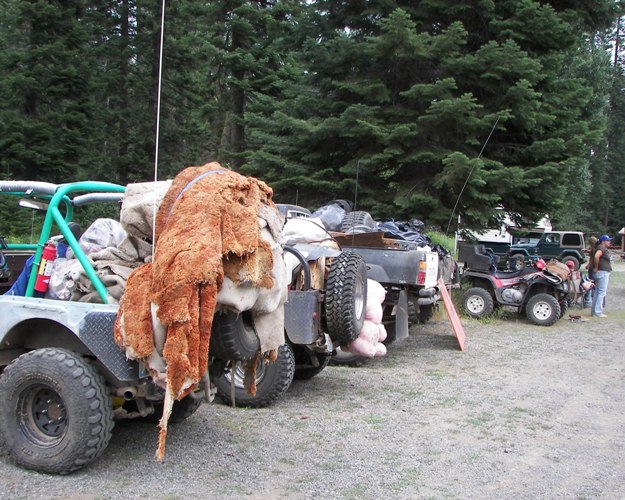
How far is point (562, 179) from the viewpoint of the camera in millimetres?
13539

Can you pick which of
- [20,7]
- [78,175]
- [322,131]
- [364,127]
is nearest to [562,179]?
[364,127]

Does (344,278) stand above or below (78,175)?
below

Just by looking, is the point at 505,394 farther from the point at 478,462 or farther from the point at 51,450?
the point at 51,450

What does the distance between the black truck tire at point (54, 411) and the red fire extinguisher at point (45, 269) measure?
50 centimetres

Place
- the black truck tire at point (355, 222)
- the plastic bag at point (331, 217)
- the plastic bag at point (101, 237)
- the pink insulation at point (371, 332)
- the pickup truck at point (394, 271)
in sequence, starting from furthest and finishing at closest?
the plastic bag at point (331, 217)
the black truck tire at point (355, 222)
the pickup truck at point (394, 271)
the pink insulation at point (371, 332)
the plastic bag at point (101, 237)

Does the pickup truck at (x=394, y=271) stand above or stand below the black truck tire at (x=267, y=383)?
above

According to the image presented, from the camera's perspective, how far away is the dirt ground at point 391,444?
407cm

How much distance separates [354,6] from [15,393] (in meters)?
12.8

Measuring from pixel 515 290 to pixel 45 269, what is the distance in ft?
34.7

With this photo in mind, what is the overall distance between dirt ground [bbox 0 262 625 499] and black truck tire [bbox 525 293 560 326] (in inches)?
169

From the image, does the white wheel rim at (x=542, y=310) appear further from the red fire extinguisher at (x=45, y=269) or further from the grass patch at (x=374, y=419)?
the red fire extinguisher at (x=45, y=269)

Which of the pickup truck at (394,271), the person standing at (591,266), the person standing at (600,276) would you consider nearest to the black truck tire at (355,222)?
the pickup truck at (394,271)

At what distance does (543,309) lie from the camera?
12.7m

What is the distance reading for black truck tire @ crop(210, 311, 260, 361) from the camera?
405 centimetres
